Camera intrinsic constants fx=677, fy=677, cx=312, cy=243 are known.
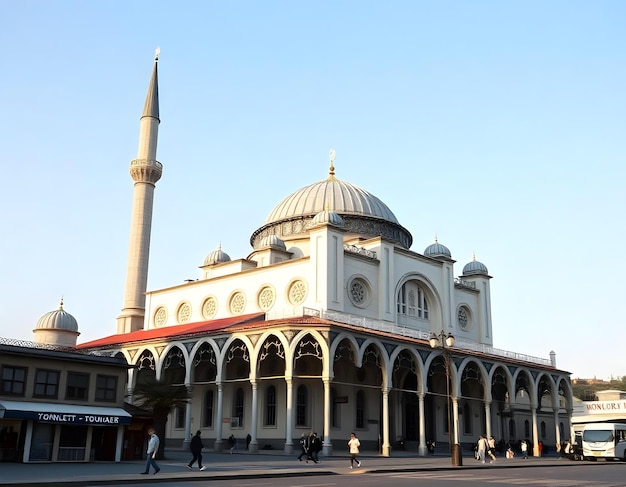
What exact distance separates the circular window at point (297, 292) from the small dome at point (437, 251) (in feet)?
42.3

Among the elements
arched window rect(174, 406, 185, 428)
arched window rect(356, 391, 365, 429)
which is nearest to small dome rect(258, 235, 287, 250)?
arched window rect(356, 391, 365, 429)

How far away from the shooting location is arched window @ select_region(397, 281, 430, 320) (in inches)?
1945

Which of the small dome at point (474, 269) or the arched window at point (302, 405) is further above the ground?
the small dome at point (474, 269)

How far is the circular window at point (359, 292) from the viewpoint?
45.7 meters

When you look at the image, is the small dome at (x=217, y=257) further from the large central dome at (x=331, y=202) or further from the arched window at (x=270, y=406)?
the arched window at (x=270, y=406)

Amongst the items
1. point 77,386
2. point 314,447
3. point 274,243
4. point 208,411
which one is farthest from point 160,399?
point 274,243

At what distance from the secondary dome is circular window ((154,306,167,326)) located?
10.3 meters

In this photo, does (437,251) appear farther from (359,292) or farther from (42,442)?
(42,442)

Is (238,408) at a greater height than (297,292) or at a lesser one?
lesser

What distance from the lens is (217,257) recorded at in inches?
2242

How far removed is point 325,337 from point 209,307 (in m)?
Result: 18.6

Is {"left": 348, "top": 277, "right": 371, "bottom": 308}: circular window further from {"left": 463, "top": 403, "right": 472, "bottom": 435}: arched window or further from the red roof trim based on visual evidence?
{"left": 463, "top": 403, "right": 472, "bottom": 435}: arched window

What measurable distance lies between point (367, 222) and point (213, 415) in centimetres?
1958

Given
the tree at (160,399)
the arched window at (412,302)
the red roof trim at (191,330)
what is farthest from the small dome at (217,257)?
the tree at (160,399)
